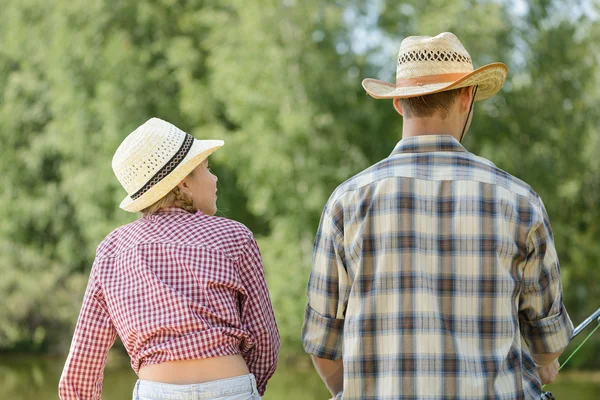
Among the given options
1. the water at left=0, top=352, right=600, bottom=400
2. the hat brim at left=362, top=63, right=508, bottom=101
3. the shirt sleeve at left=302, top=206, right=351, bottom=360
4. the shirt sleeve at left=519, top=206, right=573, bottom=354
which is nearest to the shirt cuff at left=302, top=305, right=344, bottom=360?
the shirt sleeve at left=302, top=206, right=351, bottom=360

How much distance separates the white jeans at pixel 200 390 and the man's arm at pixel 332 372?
205mm

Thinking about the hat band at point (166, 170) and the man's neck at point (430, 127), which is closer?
the man's neck at point (430, 127)

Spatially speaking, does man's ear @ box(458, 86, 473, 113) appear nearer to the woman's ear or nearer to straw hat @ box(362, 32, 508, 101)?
straw hat @ box(362, 32, 508, 101)

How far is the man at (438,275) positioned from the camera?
171 centimetres

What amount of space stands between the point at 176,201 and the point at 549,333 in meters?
0.86

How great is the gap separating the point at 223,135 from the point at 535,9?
402 centimetres

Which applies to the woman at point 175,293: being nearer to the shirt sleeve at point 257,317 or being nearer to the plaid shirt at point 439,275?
the shirt sleeve at point 257,317

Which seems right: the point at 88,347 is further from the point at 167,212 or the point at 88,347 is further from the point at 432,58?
the point at 432,58

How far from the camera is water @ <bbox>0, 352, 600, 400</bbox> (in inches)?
438

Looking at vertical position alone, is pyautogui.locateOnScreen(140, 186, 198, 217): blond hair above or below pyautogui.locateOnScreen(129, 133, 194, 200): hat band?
below

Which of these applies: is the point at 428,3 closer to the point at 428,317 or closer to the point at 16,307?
the point at 16,307

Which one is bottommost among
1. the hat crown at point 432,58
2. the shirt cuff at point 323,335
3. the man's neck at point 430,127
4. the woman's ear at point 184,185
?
the shirt cuff at point 323,335

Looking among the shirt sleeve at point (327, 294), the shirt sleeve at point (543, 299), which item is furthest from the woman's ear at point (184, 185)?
the shirt sleeve at point (543, 299)

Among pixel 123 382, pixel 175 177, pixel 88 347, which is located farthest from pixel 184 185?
pixel 123 382
